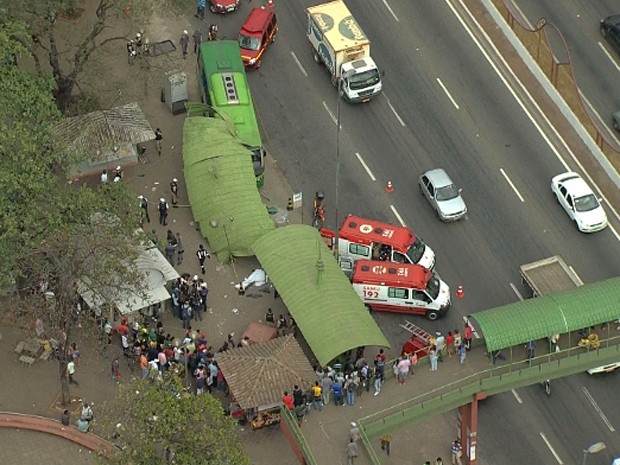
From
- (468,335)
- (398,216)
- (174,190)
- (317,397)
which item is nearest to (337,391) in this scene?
(317,397)

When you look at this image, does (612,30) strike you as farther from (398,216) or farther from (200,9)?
(200,9)

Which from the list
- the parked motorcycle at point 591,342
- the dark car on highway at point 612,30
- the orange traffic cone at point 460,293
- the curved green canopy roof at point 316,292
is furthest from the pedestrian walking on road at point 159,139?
the parked motorcycle at point 591,342

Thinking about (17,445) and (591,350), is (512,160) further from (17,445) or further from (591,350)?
(17,445)

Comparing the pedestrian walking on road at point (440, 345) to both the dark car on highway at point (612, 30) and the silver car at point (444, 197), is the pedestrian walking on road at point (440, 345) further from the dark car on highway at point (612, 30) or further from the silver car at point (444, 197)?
the dark car on highway at point (612, 30)

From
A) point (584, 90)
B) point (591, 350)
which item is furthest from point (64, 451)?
point (584, 90)

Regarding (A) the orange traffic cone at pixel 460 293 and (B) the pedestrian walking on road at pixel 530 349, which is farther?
(A) the orange traffic cone at pixel 460 293

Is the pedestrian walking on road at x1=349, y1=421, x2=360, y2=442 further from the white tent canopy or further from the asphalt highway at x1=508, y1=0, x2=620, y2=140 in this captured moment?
the asphalt highway at x1=508, y1=0, x2=620, y2=140
